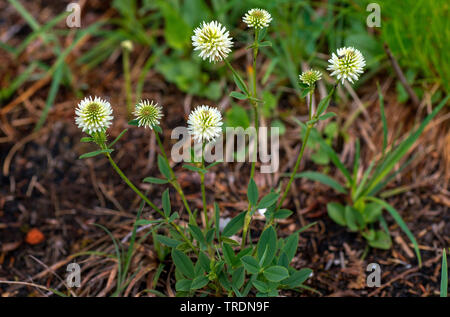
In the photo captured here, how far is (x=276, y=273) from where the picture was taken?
4.79 feet

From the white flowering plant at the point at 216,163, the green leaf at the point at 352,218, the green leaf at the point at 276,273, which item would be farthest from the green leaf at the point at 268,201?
the green leaf at the point at 352,218

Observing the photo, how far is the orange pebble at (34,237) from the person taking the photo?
6.89 feet

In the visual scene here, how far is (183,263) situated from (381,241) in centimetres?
95

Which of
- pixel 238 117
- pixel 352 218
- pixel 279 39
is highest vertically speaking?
pixel 279 39

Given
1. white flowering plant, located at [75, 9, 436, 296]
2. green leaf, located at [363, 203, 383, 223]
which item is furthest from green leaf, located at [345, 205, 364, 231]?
white flowering plant, located at [75, 9, 436, 296]

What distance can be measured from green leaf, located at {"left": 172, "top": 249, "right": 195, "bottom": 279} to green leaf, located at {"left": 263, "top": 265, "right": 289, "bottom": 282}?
29cm

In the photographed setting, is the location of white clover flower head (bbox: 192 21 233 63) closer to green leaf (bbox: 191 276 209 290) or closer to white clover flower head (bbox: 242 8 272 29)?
white clover flower head (bbox: 242 8 272 29)

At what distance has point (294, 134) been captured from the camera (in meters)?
2.44

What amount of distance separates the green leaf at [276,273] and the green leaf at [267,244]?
0.11 ft

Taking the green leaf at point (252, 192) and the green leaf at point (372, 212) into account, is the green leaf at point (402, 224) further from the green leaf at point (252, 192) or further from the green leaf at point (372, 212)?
the green leaf at point (252, 192)

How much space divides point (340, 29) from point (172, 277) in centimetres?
167

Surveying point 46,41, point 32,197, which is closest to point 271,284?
point 32,197

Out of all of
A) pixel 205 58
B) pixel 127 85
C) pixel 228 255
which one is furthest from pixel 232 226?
pixel 127 85

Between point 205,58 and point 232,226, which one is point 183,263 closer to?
point 232,226
